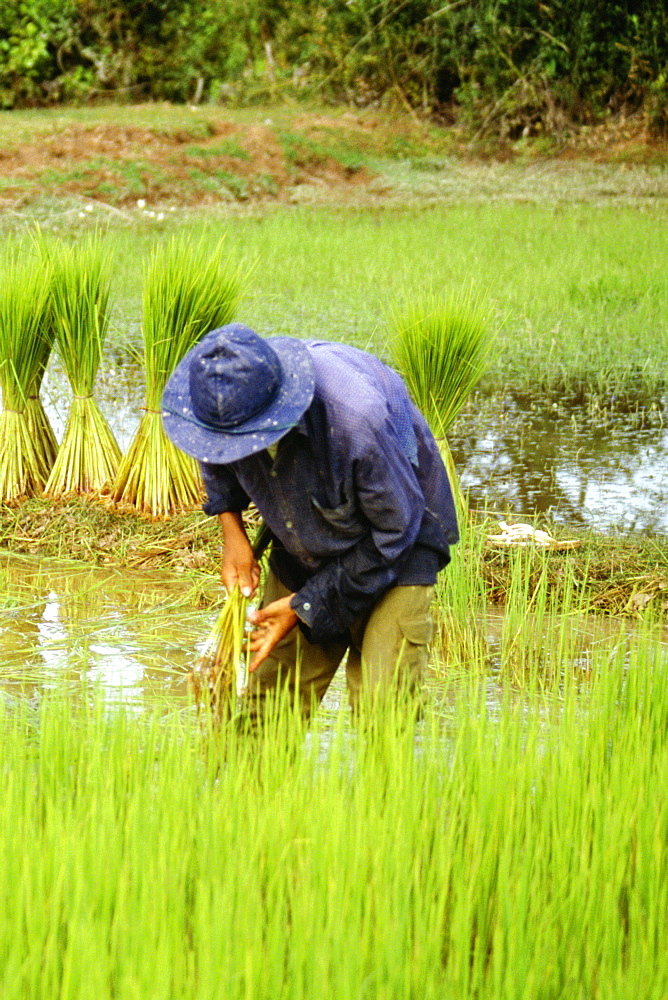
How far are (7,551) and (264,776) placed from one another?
258 cm

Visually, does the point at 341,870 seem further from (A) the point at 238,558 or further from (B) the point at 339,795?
(A) the point at 238,558

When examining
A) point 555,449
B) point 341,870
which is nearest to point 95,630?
point 341,870

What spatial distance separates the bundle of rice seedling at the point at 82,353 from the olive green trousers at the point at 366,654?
2.17 meters

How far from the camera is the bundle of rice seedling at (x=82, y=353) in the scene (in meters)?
4.53

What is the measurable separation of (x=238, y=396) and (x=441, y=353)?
6.24 feet

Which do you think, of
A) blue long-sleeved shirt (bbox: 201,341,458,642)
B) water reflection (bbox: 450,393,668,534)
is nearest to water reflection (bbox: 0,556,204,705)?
blue long-sleeved shirt (bbox: 201,341,458,642)

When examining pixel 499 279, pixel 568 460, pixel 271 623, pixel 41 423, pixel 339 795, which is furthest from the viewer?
pixel 499 279

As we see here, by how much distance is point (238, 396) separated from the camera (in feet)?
6.77

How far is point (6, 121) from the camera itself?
1644cm

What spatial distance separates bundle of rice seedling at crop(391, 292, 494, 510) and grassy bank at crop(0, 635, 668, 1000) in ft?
5.93

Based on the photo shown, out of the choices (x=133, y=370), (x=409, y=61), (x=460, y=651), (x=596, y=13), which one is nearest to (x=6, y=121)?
(x=409, y=61)

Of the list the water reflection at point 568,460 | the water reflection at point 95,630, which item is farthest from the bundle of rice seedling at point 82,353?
the water reflection at point 568,460

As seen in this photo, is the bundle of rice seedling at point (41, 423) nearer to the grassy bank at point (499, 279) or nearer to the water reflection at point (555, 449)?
the water reflection at point (555, 449)

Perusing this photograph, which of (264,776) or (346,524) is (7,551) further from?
(264,776)
